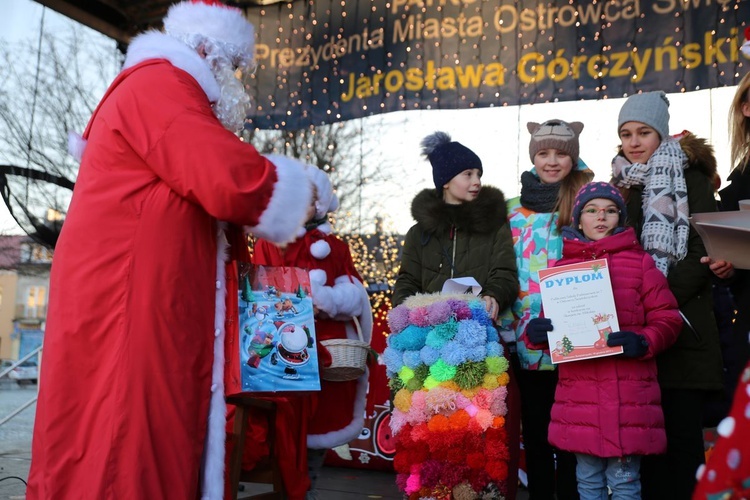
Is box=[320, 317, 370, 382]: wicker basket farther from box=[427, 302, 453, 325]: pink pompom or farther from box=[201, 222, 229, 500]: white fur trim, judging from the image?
box=[201, 222, 229, 500]: white fur trim

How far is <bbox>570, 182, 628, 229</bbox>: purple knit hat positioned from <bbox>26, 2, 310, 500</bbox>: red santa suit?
1515 mm

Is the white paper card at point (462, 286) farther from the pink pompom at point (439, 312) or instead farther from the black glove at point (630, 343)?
the black glove at point (630, 343)

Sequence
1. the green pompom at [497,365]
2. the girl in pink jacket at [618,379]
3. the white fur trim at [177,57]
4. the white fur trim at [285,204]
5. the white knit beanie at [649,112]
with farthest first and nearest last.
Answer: the white knit beanie at [649,112] → the green pompom at [497,365] → the girl in pink jacket at [618,379] → the white fur trim at [177,57] → the white fur trim at [285,204]

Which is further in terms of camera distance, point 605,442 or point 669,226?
point 669,226

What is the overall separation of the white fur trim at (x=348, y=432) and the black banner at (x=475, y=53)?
274cm

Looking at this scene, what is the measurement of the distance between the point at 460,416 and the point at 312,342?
0.82m

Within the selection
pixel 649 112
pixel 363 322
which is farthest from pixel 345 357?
pixel 649 112

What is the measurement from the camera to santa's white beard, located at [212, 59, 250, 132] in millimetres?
3266

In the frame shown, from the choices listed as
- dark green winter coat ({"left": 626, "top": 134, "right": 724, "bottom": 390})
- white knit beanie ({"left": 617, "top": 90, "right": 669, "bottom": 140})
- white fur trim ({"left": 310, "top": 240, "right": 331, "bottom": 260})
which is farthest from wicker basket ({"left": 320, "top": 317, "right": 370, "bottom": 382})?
white knit beanie ({"left": 617, "top": 90, "right": 669, "bottom": 140})

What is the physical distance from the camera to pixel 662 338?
3.36 metres

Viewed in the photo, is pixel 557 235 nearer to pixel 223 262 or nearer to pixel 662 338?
pixel 662 338

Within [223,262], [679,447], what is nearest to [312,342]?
[223,262]

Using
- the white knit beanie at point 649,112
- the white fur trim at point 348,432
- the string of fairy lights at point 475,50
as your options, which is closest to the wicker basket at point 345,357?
the white fur trim at point 348,432

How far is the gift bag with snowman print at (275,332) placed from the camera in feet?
9.98
